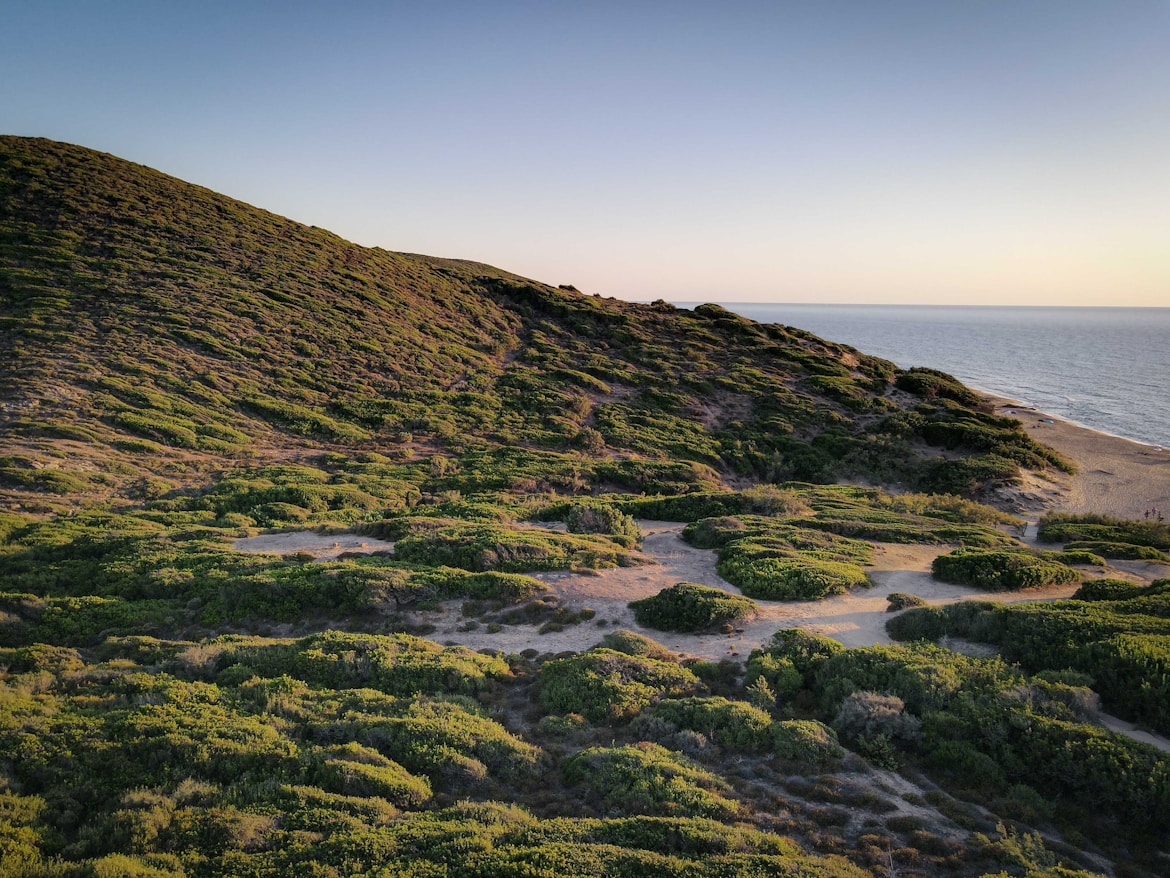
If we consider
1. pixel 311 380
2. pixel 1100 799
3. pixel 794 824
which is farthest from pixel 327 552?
pixel 311 380

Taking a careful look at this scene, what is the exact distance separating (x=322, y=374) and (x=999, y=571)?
3576 cm

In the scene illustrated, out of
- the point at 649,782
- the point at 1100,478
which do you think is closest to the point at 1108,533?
the point at 1100,478

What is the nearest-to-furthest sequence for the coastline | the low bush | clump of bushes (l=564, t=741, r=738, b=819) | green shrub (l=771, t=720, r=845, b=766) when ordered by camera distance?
clump of bushes (l=564, t=741, r=738, b=819)
green shrub (l=771, t=720, r=845, b=766)
the low bush
the coastline

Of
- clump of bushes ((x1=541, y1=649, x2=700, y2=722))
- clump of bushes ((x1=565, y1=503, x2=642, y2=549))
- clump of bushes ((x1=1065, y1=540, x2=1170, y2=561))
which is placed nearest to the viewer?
clump of bushes ((x1=541, y1=649, x2=700, y2=722))

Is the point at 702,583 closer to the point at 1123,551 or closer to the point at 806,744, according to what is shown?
the point at 806,744

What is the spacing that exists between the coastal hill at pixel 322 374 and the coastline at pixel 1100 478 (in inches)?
95.1

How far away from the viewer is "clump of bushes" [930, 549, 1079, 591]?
1659cm

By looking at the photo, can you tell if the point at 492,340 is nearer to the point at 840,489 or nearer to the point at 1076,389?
the point at 840,489

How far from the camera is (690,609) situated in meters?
14.3

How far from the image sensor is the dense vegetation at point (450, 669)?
23.0ft

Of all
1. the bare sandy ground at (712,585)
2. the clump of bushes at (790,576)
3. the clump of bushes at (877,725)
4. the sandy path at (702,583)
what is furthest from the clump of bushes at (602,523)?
the clump of bushes at (877,725)

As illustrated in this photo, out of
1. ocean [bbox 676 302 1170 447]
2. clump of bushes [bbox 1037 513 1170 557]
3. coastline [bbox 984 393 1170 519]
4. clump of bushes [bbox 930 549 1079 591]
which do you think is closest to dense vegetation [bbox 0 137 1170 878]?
clump of bushes [bbox 1037 513 1170 557]

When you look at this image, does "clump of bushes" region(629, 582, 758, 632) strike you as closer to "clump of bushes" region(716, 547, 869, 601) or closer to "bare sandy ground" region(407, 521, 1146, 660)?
"bare sandy ground" region(407, 521, 1146, 660)

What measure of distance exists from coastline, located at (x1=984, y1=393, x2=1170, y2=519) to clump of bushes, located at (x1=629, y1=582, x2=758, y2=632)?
2779 centimetres
